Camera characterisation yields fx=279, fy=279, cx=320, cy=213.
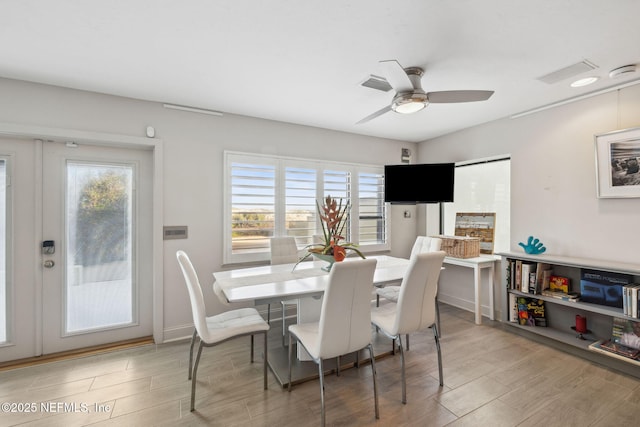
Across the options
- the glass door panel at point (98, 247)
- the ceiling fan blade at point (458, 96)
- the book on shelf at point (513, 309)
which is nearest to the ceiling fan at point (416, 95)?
the ceiling fan blade at point (458, 96)

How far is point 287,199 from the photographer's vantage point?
3.58 metres

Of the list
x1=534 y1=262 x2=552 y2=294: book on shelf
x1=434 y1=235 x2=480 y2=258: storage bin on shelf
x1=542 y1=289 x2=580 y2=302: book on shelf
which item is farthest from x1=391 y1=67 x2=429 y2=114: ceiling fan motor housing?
x1=542 y1=289 x2=580 y2=302: book on shelf

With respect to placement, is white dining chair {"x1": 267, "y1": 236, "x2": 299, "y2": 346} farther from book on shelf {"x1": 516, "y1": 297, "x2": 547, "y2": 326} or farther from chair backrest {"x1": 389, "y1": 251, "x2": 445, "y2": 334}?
book on shelf {"x1": 516, "y1": 297, "x2": 547, "y2": 326}

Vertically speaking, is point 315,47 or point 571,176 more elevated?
point 315,47

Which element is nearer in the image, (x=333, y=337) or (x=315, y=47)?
(x=333, y=337)

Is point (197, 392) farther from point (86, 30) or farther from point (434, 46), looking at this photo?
point (434, 46)

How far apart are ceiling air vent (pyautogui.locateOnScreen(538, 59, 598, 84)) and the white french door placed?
3878 millimetres

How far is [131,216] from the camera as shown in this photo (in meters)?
2.94

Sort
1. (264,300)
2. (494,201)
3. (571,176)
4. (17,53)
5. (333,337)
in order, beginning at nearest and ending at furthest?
(333,337), (264,300), (17,53), (571,176), (494,201)

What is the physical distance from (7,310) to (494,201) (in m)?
5.30

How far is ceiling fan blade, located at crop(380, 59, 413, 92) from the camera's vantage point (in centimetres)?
174

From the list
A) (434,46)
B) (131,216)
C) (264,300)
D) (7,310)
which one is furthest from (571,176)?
(7,310)

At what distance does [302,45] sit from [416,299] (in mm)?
1974

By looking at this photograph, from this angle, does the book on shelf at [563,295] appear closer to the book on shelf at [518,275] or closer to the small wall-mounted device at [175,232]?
the book on shelf at [518,275]
